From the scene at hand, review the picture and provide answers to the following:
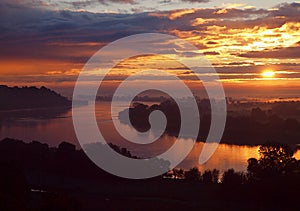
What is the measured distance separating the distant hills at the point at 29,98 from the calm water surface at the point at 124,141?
6.79 m

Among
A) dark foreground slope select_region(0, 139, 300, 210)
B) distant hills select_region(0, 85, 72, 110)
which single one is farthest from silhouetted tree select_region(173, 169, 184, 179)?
distant hills select_region(0, 85, 72, 110)

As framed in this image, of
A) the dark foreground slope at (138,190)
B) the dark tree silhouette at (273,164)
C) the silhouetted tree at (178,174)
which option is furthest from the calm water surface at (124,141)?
the dark foreground slope at (138,190)

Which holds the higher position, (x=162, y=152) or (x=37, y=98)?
(x=37, y=98)

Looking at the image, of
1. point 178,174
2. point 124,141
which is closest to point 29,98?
point 124,141

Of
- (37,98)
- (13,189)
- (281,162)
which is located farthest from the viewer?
(37,98)

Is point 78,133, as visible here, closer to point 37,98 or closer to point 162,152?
point 162,152

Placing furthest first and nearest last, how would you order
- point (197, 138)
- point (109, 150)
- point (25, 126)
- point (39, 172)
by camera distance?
point (25, 126) → point (197, 138) → point (109, 150) → point (39, 172)

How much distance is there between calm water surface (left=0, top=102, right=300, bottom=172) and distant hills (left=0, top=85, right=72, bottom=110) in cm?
679

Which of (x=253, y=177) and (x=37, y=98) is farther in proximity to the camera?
(x=37, y=98)

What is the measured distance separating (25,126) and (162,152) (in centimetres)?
795

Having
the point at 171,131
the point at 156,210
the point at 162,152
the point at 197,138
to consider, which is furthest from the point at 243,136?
the point at 156,210

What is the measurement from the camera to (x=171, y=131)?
1495 cm

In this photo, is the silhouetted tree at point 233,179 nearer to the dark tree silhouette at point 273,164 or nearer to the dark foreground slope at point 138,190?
the dark foreground slope at point 138,190

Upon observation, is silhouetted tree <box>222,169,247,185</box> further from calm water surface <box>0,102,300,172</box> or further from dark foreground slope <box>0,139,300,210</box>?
calm water surface <box>0,102,300,172</box>
